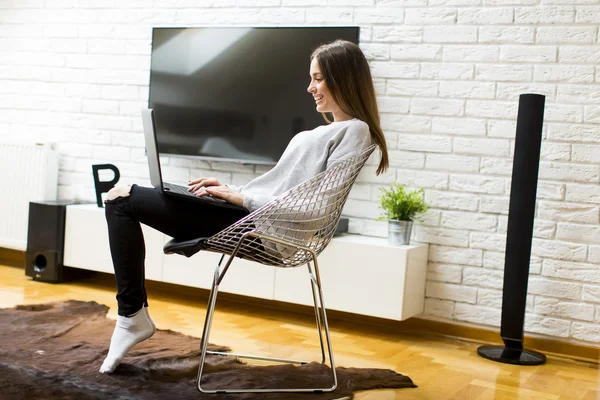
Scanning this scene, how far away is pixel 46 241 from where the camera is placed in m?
4.00

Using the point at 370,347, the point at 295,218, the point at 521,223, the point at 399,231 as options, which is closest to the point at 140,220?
the point at 295,218

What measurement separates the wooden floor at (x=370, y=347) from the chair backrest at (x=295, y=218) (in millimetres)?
526

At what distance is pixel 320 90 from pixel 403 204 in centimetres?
106

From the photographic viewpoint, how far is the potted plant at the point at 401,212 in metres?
3.26

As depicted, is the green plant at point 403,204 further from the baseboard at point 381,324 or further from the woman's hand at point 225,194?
the woman's hand at point 225,194

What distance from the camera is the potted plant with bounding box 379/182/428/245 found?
3258 millimetres

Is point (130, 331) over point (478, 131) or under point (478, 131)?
under

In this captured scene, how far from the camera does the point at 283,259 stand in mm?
2266

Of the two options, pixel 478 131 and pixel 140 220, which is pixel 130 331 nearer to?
pixel 140 220

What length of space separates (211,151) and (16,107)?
144cm

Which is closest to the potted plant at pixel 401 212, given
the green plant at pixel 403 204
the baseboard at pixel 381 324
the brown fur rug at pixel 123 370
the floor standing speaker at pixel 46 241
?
the green plant at pixel 403 204

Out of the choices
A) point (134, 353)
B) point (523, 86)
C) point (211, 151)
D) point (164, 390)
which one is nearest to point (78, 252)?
point (211, 151)

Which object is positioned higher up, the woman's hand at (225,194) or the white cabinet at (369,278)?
the woman's hand at (225,194)

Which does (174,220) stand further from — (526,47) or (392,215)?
(526,47)
